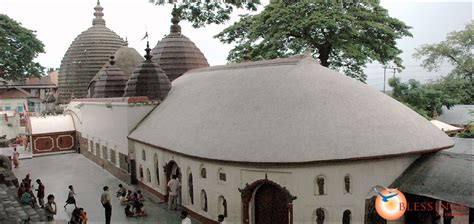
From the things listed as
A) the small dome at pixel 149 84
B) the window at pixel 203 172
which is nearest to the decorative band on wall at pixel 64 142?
the small dome at pixel 149 84

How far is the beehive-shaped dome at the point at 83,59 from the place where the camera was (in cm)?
3691

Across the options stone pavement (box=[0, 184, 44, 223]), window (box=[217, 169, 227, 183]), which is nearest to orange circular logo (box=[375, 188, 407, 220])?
window (box=[217, 169, 227, 183])

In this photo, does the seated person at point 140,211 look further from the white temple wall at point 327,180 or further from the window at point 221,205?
the white temple wall at point 327,180

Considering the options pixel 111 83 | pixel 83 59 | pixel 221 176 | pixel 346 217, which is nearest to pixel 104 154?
pixel 111 83

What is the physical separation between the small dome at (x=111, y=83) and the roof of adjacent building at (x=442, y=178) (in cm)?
2068

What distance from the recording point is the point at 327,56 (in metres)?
27.1

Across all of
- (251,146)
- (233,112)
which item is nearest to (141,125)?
(233,112)

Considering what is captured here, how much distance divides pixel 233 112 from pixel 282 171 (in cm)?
353

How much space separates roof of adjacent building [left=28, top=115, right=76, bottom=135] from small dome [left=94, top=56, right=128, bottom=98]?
271 inches

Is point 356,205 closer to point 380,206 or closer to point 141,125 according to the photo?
point 380,206

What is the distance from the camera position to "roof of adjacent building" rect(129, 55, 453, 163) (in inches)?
469

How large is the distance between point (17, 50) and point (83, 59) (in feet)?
18.2

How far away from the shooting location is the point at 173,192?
Answer: 51.6 ft

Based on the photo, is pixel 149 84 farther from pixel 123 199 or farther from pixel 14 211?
pixel 14 211
